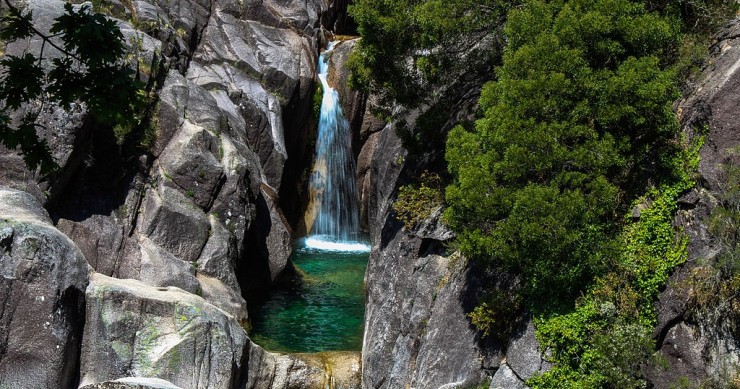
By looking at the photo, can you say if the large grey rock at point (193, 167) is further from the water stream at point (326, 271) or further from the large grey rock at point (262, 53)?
the large grey rock at point (262, 53)

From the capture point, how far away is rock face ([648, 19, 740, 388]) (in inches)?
425

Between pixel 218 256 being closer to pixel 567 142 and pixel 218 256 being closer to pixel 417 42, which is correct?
pixel 417 42

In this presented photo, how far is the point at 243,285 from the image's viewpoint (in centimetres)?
2259

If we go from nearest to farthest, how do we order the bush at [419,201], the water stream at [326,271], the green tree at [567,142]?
the green tree at [567,142], the bush at [419,201], the water stream at [326,271]

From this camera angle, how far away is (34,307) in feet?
39.1

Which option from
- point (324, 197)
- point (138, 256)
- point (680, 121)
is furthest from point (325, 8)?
point (680, 121)

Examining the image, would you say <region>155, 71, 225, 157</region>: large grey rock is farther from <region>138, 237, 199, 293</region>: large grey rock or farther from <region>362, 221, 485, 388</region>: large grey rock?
<region>362, 221, 485, 388</region>: large grey rock

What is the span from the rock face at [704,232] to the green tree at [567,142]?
695 mm

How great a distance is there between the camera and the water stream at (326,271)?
64.3 feet

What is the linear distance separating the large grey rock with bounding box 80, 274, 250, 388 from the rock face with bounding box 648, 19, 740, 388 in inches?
309

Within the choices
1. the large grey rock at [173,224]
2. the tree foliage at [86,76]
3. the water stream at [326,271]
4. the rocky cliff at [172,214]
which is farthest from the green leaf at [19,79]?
the water stream at [326,271]

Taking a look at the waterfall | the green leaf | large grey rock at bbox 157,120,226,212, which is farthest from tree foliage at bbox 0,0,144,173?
the waterfall

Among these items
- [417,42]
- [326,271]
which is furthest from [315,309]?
[417,42]

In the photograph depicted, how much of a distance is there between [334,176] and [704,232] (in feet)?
67.7
